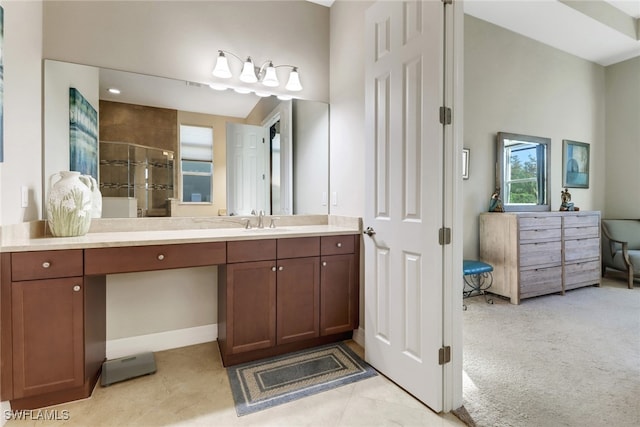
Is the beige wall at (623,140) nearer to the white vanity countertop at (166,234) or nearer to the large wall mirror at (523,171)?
the large wall mirror at (523,171)

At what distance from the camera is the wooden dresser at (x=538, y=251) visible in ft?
11.0

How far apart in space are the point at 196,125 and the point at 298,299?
1572 millimetres

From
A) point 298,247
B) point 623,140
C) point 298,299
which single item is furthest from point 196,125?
point 623,140

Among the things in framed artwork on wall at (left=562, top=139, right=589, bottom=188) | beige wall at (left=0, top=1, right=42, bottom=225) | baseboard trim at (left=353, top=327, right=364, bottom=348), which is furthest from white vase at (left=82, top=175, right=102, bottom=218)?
framed artwork on wall at (left=562, top=139, right=589, bottom=188)

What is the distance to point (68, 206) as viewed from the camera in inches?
71.0

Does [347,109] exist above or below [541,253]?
above

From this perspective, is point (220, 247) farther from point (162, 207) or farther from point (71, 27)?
point (71, 27)

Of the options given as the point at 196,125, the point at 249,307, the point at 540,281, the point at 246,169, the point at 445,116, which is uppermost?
the point at 196,125

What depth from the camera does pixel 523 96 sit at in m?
3.97

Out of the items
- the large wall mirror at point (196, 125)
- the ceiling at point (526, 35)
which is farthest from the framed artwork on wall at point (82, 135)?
the ceiling at point (526, 35)

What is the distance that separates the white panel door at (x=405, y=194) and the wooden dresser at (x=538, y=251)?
85.2 inches

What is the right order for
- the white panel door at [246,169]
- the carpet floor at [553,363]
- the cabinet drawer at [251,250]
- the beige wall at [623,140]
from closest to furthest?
the carpet floor at [553,363] < the cabinet drawer at [251,250] < the white panel door at [246,169] < the beige wall at [623,140]

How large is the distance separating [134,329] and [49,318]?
0.72m

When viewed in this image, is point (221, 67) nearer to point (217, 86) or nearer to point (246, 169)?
point (217, 86)
